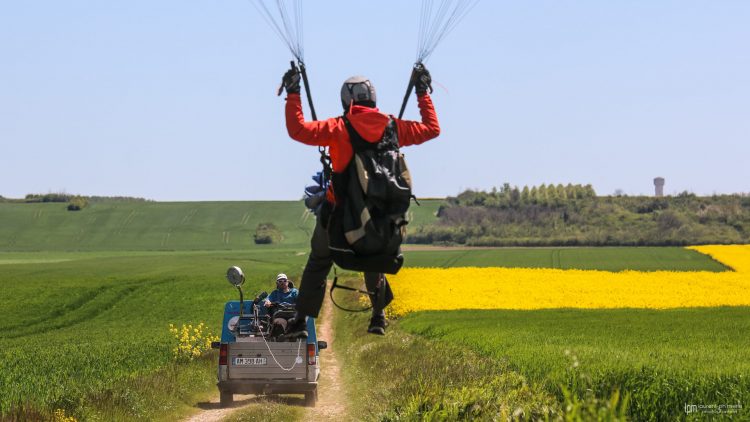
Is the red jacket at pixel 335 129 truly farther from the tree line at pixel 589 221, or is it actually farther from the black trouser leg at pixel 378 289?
the tree line at pixel 589 221

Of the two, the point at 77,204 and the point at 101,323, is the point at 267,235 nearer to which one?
the point at 77,204

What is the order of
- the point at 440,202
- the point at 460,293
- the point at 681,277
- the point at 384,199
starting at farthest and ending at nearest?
the point at 440,202, the point at 681,277, the point at 460,293, the point at 384,199

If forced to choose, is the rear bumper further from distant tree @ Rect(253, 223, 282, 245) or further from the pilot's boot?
distant tree @ Rect(253, 223, 282, 245)

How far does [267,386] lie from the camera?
18.7m

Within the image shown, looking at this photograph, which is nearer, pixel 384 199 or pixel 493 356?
pixel 384 199

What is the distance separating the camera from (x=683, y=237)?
313ft

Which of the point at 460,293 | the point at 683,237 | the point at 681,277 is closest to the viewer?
the point at 460,293

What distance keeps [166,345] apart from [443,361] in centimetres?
1120

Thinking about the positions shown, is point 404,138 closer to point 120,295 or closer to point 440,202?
point 120,295

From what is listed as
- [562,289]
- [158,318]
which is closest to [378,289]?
[158,318]

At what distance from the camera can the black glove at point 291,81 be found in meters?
7.30

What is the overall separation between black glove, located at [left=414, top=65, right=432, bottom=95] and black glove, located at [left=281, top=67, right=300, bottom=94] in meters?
1.01

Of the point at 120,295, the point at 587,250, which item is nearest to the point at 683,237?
the point at 587,250

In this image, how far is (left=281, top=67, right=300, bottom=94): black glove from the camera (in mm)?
7305
